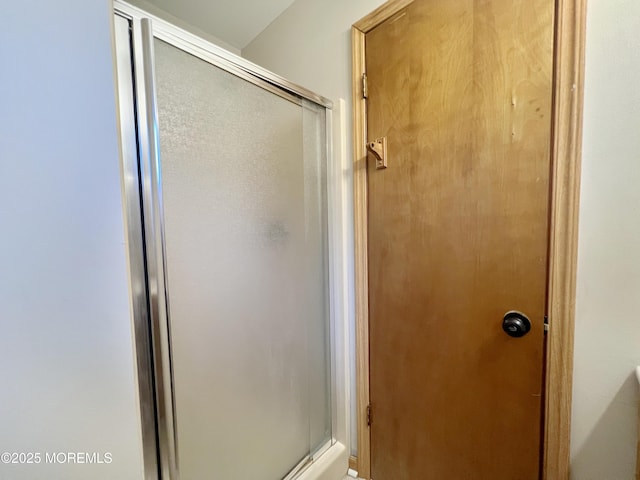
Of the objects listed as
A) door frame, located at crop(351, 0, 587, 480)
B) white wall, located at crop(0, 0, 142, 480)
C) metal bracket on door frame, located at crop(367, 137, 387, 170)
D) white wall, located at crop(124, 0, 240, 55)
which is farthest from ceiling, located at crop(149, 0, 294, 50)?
door frame, located at crop(351, 0, 587, 480)

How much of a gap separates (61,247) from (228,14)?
1.61 meters

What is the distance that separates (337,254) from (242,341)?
0.56m

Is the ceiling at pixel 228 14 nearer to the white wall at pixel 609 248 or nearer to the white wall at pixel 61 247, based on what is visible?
the white wall at pixel 61 247

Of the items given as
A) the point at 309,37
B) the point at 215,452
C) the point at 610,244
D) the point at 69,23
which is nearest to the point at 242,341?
the point at 215,452

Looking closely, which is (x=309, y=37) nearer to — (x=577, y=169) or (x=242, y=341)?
(x=577, y=169)

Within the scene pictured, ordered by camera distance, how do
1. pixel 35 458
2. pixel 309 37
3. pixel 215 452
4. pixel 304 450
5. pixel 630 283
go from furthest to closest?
1. pixel 309 37
2. pixel 304 450
3. pixel 215 452
4. pixel 630 283
5. pixel 35 458

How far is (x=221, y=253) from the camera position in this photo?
834mm

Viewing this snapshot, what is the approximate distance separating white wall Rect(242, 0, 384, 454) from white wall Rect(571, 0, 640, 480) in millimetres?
755

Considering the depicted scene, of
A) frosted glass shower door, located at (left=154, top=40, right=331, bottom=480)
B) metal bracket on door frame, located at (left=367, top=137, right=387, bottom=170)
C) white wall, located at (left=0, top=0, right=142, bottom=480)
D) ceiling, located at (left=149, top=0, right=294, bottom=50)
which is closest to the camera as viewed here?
white wall, located at (left=0, top=0, right=142, bottom=480)

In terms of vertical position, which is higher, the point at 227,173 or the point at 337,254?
the point at 227,173

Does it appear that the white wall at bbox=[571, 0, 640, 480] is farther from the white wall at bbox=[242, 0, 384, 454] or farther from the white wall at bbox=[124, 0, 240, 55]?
the white wall at bbox=[124, 0, 240, 55]

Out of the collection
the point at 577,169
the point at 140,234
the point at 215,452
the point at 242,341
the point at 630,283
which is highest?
the point at 577,169

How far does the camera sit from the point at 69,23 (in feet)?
1.47

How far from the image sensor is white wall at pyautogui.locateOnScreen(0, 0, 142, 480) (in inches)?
16.0
